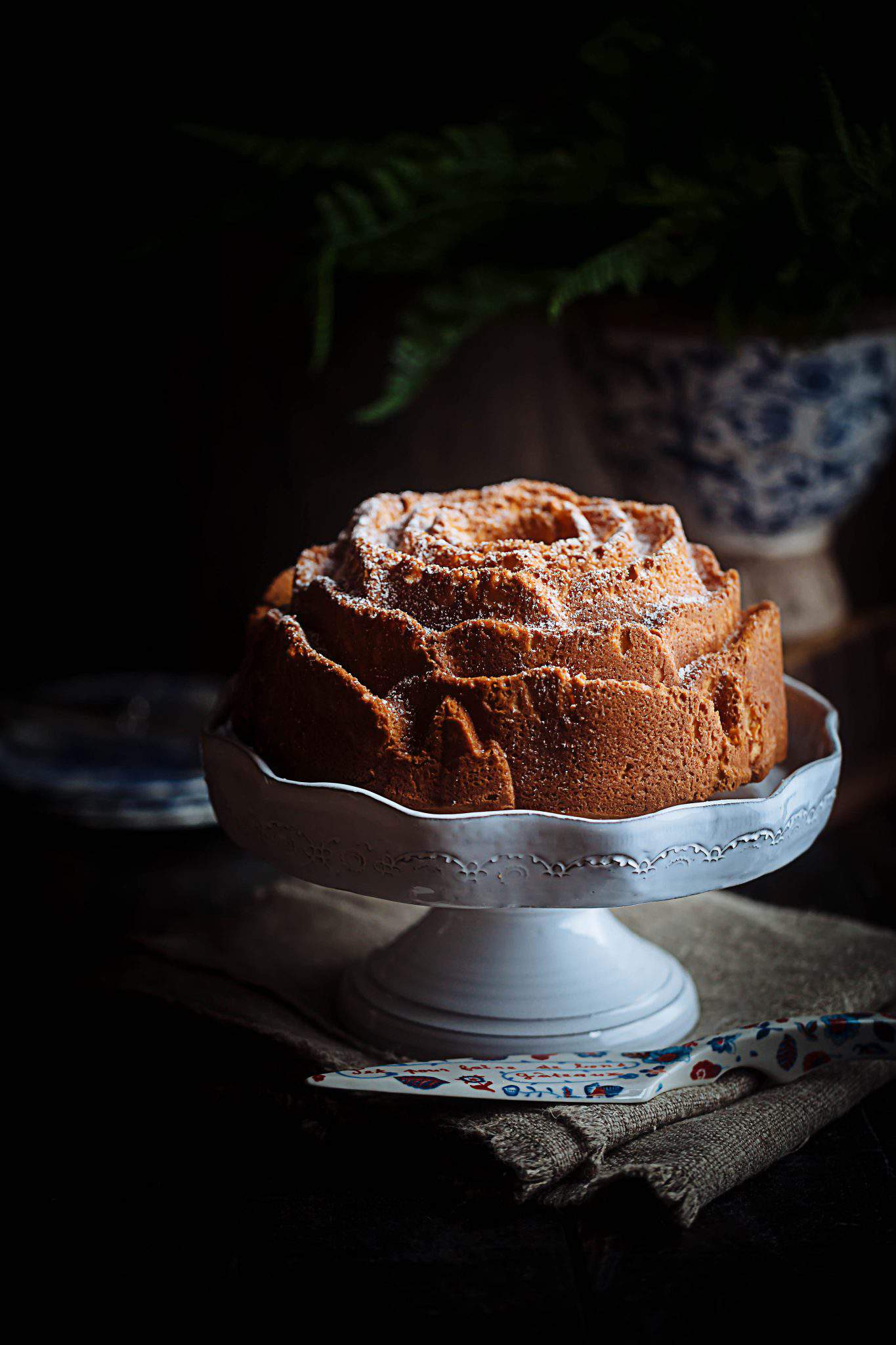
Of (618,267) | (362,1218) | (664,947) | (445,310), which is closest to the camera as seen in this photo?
(362,1218)

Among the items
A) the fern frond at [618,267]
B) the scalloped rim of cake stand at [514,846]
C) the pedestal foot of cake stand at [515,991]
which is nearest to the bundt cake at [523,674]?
the scalloped rim of cake stand at [514,846]

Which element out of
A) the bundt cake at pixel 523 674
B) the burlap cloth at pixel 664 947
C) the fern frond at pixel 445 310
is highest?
the fern frond at pixel 445 310

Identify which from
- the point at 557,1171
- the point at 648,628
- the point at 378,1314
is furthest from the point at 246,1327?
the point at 648,628

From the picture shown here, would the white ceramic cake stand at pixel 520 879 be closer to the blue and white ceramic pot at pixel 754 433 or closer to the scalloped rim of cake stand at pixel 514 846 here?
the scalloped rim of cake stand at pixel 514 846

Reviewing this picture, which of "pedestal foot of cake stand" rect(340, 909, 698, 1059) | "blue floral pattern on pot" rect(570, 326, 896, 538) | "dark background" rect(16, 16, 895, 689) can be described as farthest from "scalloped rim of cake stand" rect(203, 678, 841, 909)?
"dark background" rect(16, 16, 895, 689)

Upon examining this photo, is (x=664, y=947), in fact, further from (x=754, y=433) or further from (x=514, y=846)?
(x=754, y=433)

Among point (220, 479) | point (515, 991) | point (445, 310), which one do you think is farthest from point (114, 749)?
point (515, 991)
